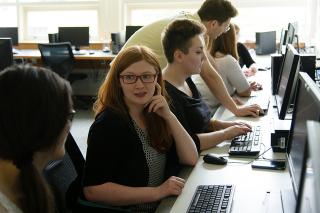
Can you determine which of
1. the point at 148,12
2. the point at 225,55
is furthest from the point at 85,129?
the point at 148,12

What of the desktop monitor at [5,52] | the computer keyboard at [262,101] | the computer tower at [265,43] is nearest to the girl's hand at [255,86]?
the computer keyboard at [262,101]

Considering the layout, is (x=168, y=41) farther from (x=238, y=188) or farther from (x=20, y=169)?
(x=20, y=169)

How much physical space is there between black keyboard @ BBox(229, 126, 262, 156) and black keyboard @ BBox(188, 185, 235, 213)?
14.4 inches

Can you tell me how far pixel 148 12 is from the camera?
269 inches

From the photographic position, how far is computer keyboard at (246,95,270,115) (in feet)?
8.48

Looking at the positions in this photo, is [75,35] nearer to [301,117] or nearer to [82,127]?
[82,127]

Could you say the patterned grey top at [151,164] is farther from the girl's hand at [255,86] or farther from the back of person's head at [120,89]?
the girl's hand at [255,86]

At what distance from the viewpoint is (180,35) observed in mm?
1978

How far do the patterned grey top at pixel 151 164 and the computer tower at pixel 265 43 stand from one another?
13.5 ft

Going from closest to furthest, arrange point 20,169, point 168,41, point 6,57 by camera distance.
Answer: point 20,169 → point 168,41 → point 6,57

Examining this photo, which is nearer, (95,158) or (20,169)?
(20,169)

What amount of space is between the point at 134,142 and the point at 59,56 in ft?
14.7

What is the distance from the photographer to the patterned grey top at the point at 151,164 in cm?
154

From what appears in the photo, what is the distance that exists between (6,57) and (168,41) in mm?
2813
